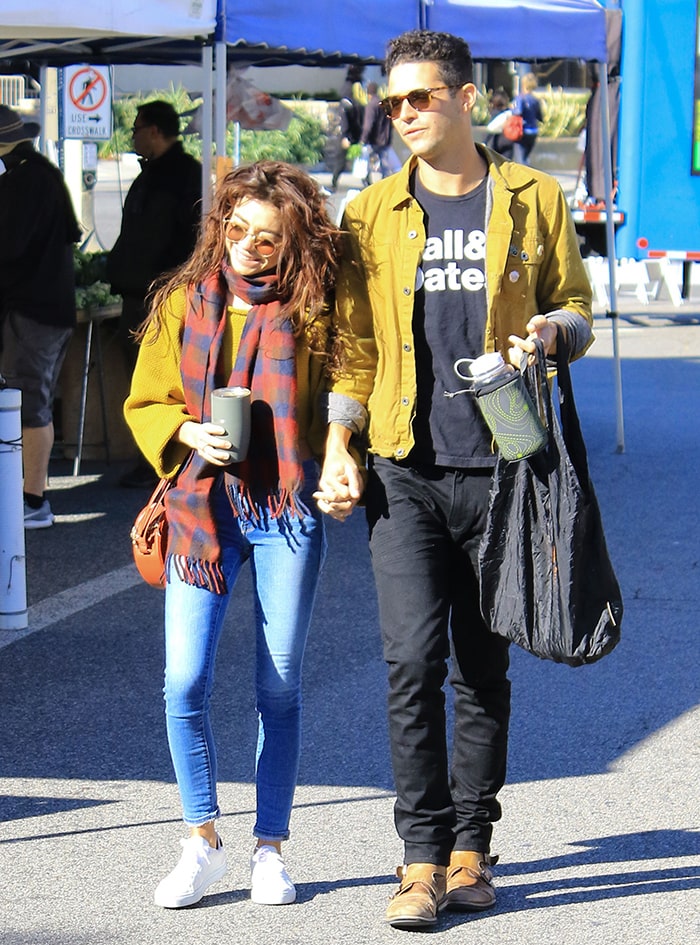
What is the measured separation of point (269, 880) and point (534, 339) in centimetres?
140

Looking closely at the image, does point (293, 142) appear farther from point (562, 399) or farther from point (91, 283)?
point (562, 399)

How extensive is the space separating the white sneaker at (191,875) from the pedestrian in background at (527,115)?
1785cm

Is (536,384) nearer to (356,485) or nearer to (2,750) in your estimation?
(356,485)

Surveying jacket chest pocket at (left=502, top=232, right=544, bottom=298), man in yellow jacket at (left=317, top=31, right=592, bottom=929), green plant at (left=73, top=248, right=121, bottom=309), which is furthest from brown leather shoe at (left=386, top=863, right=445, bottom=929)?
green plant at (left=73, top=248, right=121, bottom=309)

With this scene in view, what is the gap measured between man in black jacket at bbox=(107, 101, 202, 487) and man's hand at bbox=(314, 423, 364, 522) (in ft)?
15.0

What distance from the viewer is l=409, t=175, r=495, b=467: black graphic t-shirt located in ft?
11.0

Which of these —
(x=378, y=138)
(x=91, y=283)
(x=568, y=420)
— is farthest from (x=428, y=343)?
(x=378, y=138)

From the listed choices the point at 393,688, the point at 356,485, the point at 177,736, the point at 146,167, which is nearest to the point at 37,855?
the point at 177,736

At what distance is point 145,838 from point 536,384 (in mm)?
1650

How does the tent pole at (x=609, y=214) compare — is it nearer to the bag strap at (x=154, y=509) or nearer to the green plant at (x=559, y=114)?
the bag strap at (x=154, y=509)

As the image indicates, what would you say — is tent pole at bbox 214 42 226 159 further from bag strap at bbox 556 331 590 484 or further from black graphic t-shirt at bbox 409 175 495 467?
bag strap at bbox 556 331 590 484

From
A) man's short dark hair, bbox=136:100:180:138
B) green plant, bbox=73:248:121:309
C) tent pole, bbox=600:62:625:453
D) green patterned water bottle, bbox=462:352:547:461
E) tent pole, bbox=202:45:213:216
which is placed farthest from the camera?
tent pole, bbox=600:62:625:453

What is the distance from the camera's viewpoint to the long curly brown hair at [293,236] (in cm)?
330

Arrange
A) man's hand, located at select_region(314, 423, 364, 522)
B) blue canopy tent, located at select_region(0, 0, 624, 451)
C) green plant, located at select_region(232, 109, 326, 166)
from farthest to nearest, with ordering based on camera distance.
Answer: green plant, located at select_region(232, 109, 326, 166), blue canopy tent, located at select_region(0, 0, 624, 451), man's hand, located at select_region(314, 423, 364, 522)
